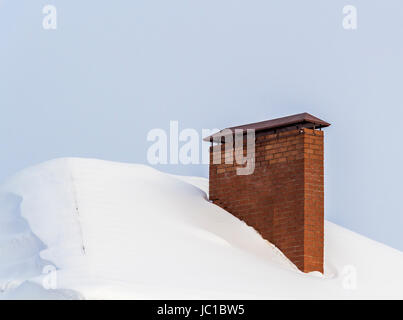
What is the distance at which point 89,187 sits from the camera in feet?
40.0

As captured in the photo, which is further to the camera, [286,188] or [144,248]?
[286,188]

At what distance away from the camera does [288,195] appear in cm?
1192

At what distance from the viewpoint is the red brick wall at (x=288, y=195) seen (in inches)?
459

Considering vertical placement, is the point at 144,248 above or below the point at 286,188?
below

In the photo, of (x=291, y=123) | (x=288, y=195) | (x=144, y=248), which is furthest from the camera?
Result: (x=291, y=123)

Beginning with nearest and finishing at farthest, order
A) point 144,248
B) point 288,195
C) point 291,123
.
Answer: point 144,248 < point 288,195 < point 291,123

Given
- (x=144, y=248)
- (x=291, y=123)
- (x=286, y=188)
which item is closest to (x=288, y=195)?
(x=286, y=188)

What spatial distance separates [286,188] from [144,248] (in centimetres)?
250

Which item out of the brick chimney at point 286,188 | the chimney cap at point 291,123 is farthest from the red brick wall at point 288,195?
the chimney cap at point 291,123

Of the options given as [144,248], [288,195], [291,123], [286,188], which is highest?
[291,123]

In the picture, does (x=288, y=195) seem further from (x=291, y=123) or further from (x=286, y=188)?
(x=291, y=123)

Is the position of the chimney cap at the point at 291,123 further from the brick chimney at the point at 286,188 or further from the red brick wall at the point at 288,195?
the red brick wall at the point at 288,195

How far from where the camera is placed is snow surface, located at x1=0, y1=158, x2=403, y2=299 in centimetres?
941
